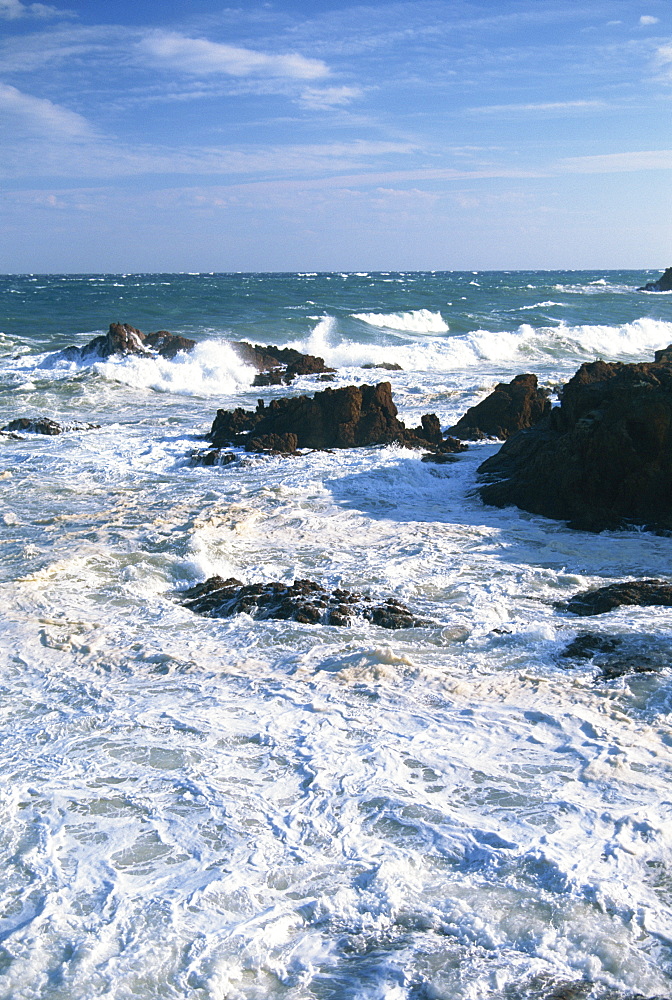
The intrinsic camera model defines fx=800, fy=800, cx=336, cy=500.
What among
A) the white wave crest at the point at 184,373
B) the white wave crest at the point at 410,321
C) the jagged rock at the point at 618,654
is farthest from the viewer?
the white wave crest at the point at 410,321

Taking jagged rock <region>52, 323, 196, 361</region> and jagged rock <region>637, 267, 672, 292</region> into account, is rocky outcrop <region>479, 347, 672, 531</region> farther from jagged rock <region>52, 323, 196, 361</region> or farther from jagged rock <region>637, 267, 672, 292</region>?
jagged rock <region>637, 267, 672, 292</region>

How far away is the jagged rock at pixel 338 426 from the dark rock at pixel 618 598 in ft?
19.4

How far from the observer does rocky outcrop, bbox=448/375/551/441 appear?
12922 millimetres

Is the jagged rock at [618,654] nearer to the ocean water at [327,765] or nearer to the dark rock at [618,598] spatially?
the ocean water at [327,765]

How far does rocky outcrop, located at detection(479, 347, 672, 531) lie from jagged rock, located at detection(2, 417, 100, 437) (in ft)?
26.1

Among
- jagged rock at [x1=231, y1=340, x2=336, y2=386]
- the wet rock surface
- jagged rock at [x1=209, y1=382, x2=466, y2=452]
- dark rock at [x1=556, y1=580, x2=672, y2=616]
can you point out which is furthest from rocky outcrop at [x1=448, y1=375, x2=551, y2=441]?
the wet rock surface

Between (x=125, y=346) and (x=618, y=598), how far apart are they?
18.1 m

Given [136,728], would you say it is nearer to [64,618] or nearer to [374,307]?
[64,618]

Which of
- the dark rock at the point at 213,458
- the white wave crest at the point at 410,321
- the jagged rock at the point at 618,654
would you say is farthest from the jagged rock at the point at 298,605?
the white wave crest at the point at 410,321

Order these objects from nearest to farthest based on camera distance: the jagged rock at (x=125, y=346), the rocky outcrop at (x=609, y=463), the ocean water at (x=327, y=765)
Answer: the ocean water at (x=327, y=765), the rocky outcrop at (x=609, y=463), the jagged rock at (x=125, y=346)

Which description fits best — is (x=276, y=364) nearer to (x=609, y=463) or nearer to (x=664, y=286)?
(x=609, y=463)

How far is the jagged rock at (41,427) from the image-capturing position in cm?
1379

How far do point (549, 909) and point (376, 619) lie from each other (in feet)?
9.46

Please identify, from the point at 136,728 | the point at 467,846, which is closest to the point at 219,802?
the point at 136,728
